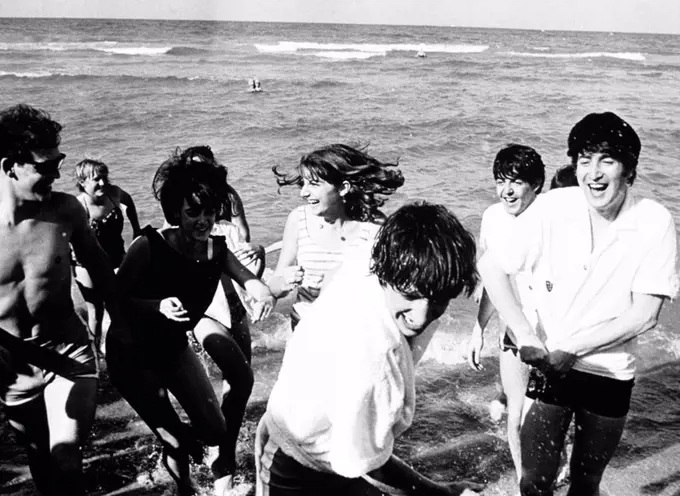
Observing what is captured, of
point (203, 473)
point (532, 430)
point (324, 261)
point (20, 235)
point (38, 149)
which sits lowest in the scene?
point (203, 473)

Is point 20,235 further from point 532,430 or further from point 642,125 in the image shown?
point 642,125

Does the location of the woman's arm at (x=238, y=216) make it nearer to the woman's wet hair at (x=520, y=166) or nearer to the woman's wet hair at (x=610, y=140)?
the woman's wet hair at (x=520, y=166)

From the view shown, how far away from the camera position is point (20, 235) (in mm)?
3049

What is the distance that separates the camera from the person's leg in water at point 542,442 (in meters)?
2.98

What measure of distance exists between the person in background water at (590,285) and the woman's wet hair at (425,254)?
1029mm

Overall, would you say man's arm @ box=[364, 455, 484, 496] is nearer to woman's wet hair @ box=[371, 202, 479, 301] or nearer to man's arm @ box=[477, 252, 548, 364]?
woman's wet hair @ box=[371, 202, 479, 301]

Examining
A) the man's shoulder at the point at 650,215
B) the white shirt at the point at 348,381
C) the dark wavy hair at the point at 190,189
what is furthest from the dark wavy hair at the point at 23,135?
the man's shoulder at the point at 650,215

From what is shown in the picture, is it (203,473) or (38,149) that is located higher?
(38,149)

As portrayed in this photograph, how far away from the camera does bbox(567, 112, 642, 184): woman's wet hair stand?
2.76 meters

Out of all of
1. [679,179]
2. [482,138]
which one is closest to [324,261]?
[679,179]

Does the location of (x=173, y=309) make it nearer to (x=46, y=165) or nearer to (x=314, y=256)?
(x=46, y=165)

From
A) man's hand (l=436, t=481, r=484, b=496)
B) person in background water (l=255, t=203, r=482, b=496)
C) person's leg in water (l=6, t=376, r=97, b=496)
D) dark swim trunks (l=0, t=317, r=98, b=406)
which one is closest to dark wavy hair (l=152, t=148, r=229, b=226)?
dark swim trunks (l=0, t=317, r=98, b=406)

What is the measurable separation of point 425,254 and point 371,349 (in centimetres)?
30

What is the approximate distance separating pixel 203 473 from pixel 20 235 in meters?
1.80
